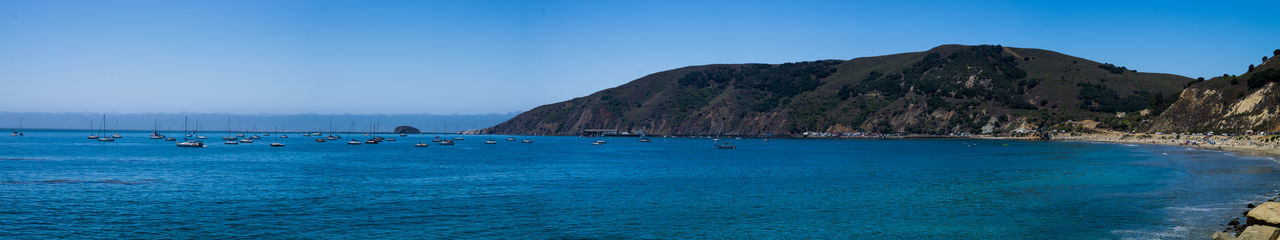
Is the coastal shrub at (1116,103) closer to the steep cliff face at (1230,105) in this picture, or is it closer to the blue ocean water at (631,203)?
the steep cliff face at (1230,105)

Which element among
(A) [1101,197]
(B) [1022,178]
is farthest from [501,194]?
(B) [1022,178]

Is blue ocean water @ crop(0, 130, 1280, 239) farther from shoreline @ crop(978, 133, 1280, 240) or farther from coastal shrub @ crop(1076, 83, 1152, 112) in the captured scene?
coastal shrub @ crop(1076, 83, 1152, 112)

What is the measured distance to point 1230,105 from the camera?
435 feet

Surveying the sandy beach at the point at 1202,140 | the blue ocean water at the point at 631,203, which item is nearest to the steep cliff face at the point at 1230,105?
the sandy beach at the point at 1202,140

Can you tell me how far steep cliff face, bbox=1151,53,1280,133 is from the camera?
120688mm

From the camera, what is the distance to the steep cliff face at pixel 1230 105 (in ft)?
396

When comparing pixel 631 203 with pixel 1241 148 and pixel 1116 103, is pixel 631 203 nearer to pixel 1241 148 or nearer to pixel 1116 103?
pixel 1241 148

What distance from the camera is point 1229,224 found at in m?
29.3

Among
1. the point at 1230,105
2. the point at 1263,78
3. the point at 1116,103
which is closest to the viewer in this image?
the point at 1263,78

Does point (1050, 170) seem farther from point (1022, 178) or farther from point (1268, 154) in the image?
point (1268, 154)

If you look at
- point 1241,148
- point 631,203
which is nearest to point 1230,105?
point 1241,148

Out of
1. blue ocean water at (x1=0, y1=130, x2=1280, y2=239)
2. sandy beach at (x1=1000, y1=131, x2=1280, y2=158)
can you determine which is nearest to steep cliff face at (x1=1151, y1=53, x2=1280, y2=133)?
sandy beach at (x1=1000, y1=131, x2=1280, y2=158)

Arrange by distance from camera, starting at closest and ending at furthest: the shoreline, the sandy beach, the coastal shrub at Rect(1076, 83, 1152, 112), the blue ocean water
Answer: the shoreline
the blue ocean water
the sandy beach
the coastal shrub at Rect(1076, 83, 1152, 112)

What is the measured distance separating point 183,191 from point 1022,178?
166 ft
